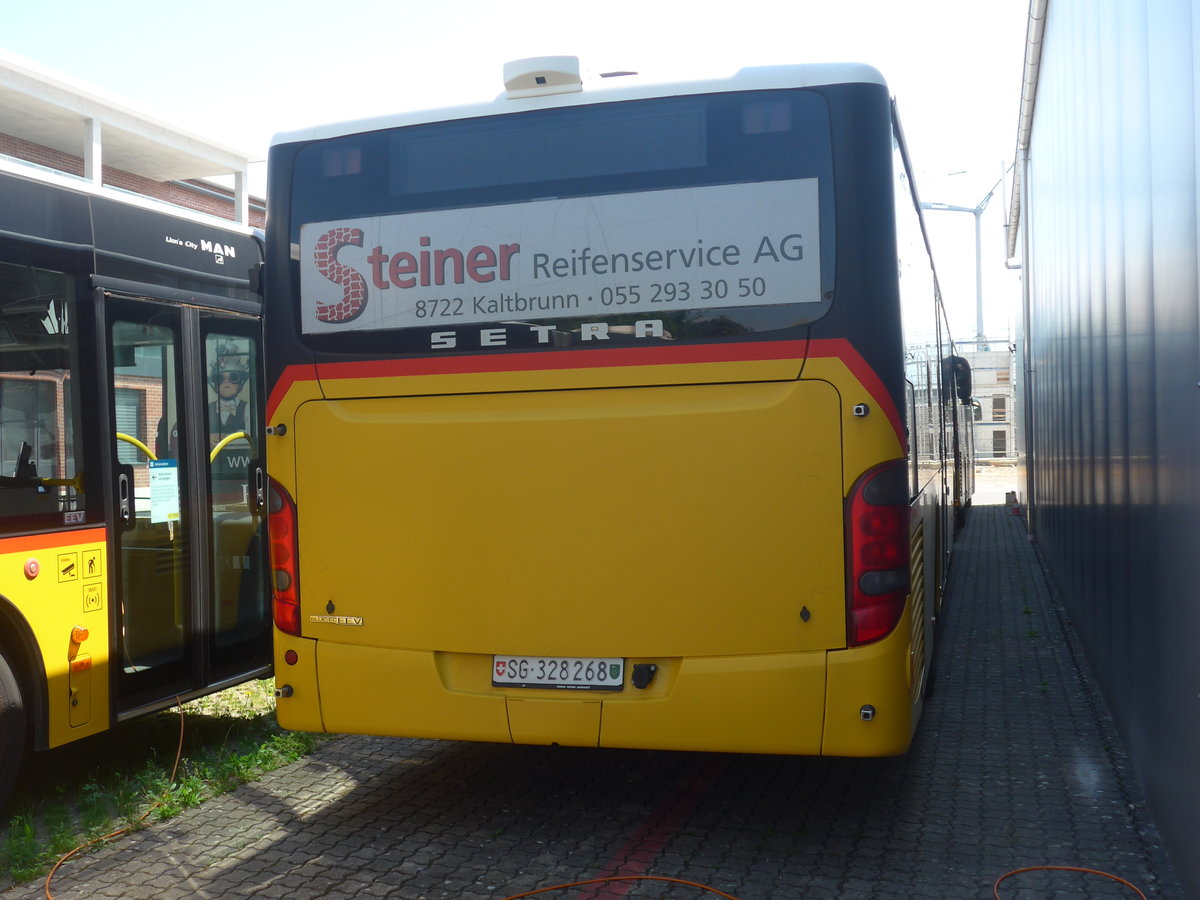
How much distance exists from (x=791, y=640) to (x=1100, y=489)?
13.2ft

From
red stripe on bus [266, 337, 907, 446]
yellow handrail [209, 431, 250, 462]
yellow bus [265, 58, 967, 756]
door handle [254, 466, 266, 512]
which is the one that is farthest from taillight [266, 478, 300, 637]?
door handle [254, 466, 266, 512]

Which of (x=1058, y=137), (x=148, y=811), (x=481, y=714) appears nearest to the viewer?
(x=481, y=714)

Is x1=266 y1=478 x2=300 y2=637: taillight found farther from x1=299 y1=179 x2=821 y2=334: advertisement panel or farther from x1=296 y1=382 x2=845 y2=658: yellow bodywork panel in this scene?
x1=299 y1=179 x2=821 y2=334: advertisement panel

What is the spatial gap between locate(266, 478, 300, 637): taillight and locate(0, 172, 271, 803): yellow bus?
1.15 metres

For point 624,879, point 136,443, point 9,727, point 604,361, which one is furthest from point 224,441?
point 624,879

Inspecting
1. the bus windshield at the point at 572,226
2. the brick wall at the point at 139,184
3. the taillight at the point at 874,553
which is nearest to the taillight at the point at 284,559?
the bus windshield at the point at 572,226

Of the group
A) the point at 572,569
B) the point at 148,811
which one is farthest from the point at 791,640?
the point at 148,811

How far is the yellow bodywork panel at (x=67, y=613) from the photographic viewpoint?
17.3 feet

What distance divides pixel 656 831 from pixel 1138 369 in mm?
3148

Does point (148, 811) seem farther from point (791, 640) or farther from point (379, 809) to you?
point (791, 640)

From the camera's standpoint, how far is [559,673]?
475 centimetres

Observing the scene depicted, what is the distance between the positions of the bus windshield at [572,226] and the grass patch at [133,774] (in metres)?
2.38

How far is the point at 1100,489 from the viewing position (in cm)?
757

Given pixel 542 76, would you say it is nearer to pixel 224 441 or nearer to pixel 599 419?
pixel 599 419
